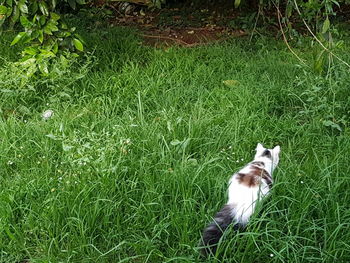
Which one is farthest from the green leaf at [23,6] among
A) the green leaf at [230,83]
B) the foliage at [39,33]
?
the green leaf at [230,83]

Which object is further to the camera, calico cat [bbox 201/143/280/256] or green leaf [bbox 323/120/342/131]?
green leaf [bbox 323/120/342/131]

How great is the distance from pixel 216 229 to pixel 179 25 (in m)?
4.91

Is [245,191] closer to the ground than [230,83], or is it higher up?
higher up

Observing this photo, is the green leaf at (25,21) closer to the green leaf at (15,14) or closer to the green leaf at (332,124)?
the green leaf at (15,14)

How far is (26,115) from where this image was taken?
13.1ft

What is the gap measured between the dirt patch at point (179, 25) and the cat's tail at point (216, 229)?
12.2ft

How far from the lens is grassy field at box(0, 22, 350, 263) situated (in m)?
2.49

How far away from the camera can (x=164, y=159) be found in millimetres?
3076

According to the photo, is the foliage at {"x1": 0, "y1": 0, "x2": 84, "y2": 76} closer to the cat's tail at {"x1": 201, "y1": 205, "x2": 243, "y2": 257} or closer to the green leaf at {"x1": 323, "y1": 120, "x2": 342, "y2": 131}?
the green leaf at {"x1": 323, "y1": 120, "x2": 342, "y2": 131}

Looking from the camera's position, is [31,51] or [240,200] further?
[31,51]

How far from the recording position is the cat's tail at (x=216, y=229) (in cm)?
234

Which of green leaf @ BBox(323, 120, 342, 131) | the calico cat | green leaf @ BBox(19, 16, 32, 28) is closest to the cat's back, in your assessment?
the calico cat

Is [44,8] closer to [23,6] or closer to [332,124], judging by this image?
[23,6]

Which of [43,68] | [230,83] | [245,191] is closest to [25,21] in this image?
[43,68]
